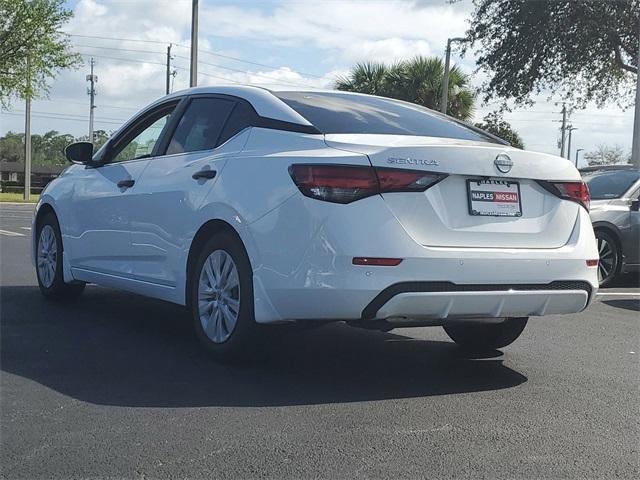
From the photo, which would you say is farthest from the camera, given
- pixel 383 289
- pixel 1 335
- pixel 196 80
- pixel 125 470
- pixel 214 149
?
pixel 196 80

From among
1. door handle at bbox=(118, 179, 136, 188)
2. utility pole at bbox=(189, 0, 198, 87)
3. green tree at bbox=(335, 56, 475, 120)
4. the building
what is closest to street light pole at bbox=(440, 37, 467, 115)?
green tree at bbox=(335, 56, 475, 120)

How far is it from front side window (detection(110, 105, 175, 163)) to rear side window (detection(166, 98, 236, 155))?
0.89ft

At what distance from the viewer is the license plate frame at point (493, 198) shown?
4.46 metres

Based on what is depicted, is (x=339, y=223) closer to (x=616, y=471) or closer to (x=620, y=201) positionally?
(x=616, y=471)

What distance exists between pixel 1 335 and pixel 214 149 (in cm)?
197

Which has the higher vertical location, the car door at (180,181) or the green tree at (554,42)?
the green tree at (554,42)

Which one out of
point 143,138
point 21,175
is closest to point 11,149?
point 21,175

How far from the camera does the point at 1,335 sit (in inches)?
223

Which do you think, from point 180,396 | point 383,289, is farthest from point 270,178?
point 180,396

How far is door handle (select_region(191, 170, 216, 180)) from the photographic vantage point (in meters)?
5.04

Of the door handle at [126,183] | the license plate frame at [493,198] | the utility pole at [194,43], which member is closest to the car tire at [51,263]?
the door handle at [126,183]

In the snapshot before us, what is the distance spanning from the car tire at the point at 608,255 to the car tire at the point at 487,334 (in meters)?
4.75

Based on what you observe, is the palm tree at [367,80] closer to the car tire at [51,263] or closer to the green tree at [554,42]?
the green tree at [554,42]

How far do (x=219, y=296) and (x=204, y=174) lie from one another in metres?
0.77
